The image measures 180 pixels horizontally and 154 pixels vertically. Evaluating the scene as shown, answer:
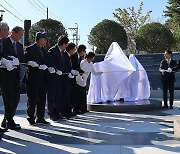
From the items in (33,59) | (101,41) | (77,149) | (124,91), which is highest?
(101,41)

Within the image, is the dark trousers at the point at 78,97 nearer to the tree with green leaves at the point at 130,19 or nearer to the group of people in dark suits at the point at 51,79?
the group of people in dark suits at the point at 51,79

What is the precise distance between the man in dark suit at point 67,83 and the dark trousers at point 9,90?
6.99ft

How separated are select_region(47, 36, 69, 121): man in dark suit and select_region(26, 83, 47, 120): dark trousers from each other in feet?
1.51

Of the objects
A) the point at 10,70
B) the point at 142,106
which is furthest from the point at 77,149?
the point at 142,106

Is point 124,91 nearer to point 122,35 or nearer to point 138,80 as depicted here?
point 138,80

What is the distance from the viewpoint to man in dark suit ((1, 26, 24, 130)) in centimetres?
641

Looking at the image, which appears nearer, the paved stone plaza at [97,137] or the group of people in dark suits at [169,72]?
the paved stone plaza at [97,137]

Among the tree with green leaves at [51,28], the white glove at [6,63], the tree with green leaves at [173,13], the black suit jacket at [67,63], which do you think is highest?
the tree with green leaves at [173,13]

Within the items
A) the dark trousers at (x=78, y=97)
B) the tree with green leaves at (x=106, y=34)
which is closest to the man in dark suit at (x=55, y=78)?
the dark trousers at (x=78, y=97)

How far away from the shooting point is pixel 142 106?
10195 mm

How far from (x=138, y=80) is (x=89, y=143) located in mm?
6406

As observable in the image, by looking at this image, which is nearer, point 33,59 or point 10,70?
point 10,70

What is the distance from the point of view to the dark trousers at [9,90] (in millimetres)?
6410

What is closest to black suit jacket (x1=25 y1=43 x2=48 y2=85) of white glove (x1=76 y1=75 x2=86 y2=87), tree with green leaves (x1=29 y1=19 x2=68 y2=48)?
white glove (x1=76 y1=75 x2=86 y2=87)
